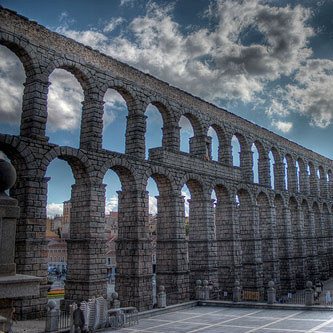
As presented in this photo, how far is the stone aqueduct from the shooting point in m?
17.4

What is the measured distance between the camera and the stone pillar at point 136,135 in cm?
2252

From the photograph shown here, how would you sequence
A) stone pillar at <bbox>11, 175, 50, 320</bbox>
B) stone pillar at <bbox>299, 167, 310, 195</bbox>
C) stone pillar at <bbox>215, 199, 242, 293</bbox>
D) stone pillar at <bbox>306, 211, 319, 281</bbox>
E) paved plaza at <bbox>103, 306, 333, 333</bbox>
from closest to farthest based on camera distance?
1. paved plaza at <bbox>103, 306, 333, 333</bbox>
2. stone pillar at <bbox>11, 175, 50, 320</bbox>
3. stone pillar at <bbox>215, 199, 242, 293</bbox>
4. stone pillar at <bbox>306, 211, 319, 281</bbox>
5. stone pillar at <bbox>299, 167, 310, 195</bbox>

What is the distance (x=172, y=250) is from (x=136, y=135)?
720cm

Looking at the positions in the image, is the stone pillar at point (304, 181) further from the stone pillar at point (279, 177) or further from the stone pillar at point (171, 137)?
the stone pillar at point (171, 137)

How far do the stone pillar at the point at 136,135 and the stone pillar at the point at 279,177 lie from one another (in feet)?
60.2

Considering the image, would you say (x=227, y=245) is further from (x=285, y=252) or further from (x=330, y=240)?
(x=330, y=240)

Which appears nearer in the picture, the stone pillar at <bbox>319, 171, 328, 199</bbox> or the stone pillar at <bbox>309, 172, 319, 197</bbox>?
the stone pillar at <bbox>309, 172, 319, 197</bbox>

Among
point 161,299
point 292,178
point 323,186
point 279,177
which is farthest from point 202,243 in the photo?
point 323,186

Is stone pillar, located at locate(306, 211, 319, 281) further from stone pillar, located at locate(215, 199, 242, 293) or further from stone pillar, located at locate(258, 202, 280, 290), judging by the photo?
stone pillar, located at locate(215, 199, 242, 293)

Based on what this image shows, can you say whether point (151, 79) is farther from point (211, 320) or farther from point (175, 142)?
point (211, 320)

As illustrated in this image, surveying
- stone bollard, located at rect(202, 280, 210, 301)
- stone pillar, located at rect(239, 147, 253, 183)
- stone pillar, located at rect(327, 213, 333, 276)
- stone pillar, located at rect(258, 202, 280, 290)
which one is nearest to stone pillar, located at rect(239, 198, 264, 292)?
stone pillar, located at rect(239, 147, 253, 183)

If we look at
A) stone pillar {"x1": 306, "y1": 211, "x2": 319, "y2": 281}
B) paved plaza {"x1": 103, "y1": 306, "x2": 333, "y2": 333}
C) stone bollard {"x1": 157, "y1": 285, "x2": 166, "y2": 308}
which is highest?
stone pillar {"x1": 306, "y1": 211, "x2": 319, "y2": 281}

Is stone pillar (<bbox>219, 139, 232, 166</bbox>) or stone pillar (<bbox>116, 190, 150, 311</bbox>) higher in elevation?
stone pillar (<bbox>219, 139, 232, 166</bbox>)

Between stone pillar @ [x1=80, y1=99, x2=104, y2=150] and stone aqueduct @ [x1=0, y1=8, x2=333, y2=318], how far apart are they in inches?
2.2
